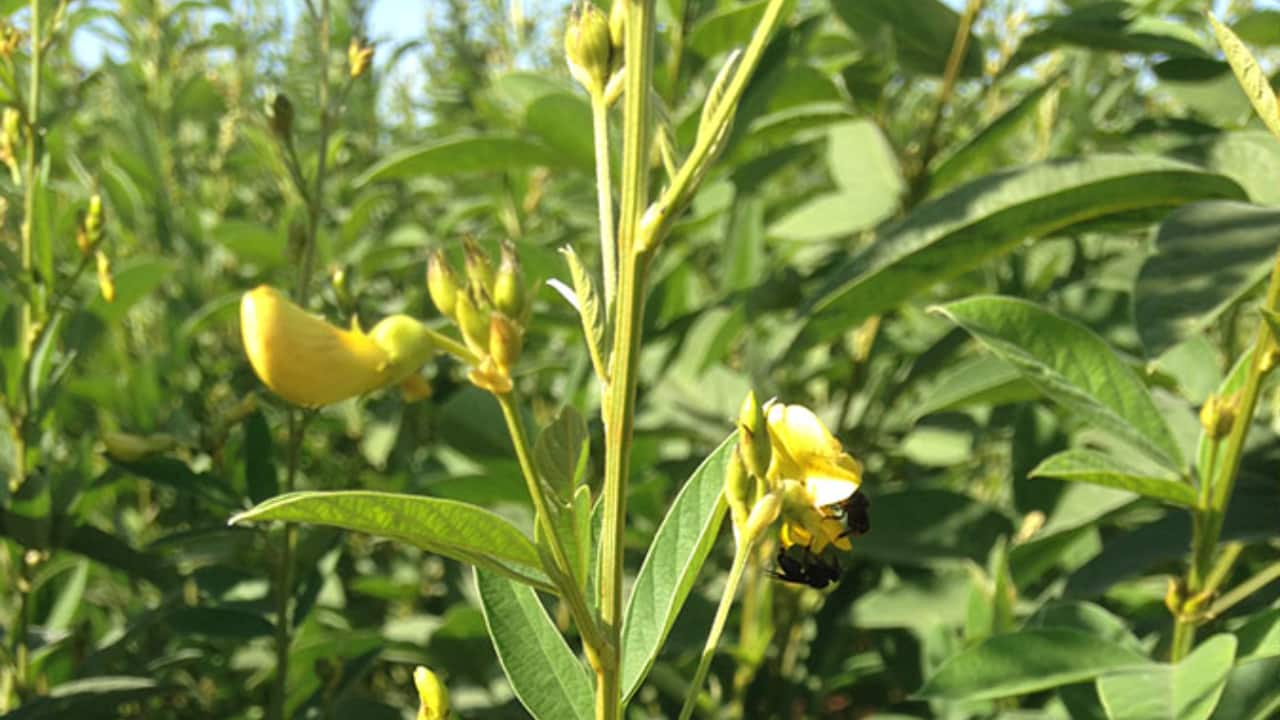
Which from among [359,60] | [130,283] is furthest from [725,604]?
[130,283]

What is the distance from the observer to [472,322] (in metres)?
0.68

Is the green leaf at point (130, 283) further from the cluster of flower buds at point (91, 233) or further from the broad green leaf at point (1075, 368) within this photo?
the broad green leaf at point (1075, 368)

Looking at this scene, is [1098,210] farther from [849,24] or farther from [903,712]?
[903,712]

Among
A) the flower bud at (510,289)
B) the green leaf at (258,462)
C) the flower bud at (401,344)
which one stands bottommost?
the green leaf at (258,462)

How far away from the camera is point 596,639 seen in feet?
2.33

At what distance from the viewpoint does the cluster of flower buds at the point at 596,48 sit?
748 mm

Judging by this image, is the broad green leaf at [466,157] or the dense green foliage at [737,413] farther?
the broad green leaf at [466,157]

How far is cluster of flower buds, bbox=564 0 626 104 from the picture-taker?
29.4 inches

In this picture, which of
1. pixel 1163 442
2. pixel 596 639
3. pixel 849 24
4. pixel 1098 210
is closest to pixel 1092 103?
pixel 849 24

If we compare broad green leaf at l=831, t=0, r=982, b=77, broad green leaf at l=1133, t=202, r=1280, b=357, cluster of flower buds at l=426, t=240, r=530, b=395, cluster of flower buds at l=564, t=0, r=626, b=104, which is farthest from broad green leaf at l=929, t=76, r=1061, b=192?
cluster of flower buds at l=426, t=240, r=530, b=395

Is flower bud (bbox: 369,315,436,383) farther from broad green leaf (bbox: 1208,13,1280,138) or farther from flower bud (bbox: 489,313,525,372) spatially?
broad green leaf (bbox: 1208,13,1280,138)

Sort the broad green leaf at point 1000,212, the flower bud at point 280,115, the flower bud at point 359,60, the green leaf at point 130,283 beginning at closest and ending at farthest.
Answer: the broad green leaf at point 1000,212 < the flower bud at point 280,115 < the flower bud at point 359,60 < the green leaf at point 130,283

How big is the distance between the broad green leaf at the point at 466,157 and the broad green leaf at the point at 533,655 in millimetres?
851

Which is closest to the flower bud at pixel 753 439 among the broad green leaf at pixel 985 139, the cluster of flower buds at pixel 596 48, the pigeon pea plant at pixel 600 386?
the pigeon pea plant at pixel 600 386
